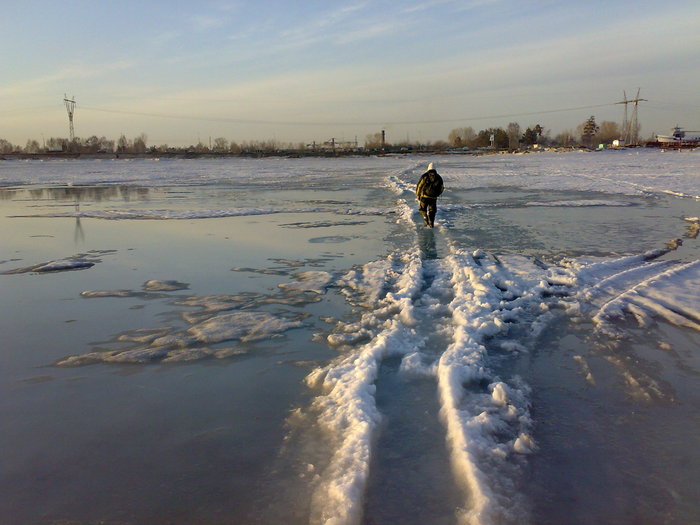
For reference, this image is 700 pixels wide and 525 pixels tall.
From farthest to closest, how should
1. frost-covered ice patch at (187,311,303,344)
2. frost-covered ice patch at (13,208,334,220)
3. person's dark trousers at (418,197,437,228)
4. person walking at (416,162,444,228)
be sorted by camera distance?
frost-covered ice patch at (13,208,334,220) → person's dark trousers at (418,197,437,228) → person walking at (416,162,444,228) → frost-covered ice patch at (187,311,303,344)

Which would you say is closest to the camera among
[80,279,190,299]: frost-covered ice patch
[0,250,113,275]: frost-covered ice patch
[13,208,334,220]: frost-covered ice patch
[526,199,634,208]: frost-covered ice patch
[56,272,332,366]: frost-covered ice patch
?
[56,272,332,366]: frost-covered ice patch

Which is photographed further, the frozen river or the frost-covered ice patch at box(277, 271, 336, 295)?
the frost-covered ice patch at box(277, 271, 336, 295)

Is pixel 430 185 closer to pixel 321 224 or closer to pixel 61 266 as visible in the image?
pixel 321 224

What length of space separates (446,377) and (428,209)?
9305mm

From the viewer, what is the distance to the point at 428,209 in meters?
13.4

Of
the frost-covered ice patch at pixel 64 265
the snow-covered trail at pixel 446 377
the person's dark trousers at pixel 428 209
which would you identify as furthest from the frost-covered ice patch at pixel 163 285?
the person's dark trousers at pixel 428 209

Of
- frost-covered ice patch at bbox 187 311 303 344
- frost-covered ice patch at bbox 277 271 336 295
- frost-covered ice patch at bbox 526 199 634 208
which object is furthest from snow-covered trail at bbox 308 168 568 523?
frost-covered ice patch at bbox 526 199 634 208

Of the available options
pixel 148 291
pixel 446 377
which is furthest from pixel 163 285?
pixel 446 377

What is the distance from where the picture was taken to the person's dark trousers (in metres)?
13.2

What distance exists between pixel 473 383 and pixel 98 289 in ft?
18.9

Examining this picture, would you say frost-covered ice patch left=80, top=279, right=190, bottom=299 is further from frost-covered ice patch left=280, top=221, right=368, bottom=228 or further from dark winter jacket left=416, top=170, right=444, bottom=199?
dark winter jacket left=416, top=170, right=444, bottom=199

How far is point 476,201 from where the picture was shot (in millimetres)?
19766

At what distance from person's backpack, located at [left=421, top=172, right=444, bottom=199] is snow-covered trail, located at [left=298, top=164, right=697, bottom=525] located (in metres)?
4.24

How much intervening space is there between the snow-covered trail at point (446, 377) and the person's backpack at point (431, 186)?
4235 millimetres
